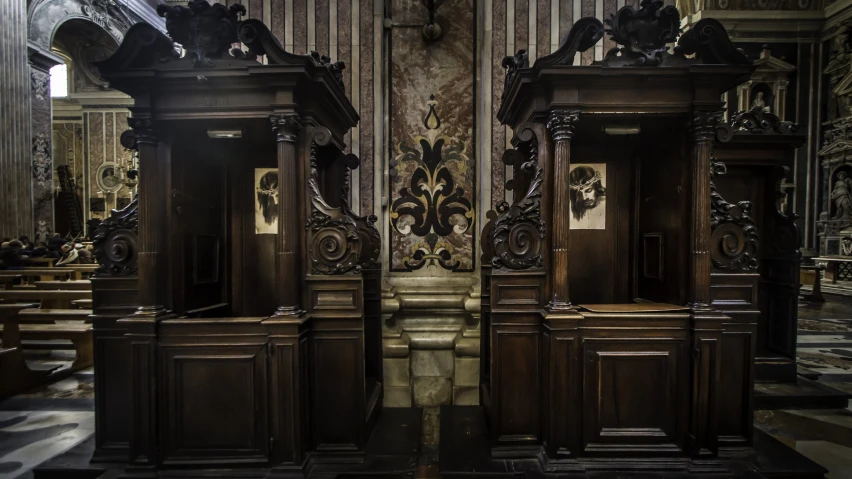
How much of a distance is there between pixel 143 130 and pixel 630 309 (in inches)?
139

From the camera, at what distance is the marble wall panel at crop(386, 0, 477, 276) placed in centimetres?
442

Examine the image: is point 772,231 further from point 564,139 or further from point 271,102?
point 271,102

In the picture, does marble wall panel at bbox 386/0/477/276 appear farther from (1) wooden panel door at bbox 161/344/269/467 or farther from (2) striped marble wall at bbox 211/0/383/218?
(1) wooden panel door at bbox 161/344/269/467

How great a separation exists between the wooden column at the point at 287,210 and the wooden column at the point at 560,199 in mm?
1730

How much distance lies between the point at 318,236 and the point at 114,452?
2.09 meters

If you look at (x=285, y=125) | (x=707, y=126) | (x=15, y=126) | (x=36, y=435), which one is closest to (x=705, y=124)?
(x=707, y=126)

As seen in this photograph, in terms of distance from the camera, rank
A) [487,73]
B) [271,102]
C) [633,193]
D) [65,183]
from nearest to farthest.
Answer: [271,102]
[633,193]
[487,73]
[65,183]

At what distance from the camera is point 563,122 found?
2762 millimetres

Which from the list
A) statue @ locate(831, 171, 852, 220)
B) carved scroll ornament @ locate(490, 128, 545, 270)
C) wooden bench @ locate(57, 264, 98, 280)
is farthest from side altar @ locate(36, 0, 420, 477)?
statue @ locate(831, 171, 852, 220)

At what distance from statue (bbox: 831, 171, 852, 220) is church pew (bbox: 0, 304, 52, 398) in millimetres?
17421

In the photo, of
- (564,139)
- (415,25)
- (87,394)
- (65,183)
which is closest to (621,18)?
(564,139)

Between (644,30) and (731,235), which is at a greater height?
(644,30)

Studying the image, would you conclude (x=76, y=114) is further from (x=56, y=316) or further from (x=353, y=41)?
(x=353, y=41)

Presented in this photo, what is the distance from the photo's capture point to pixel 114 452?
9.49ft
